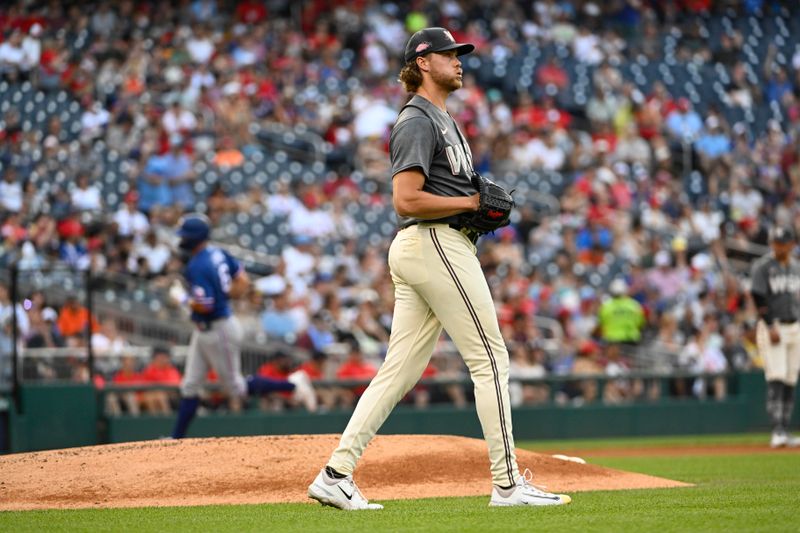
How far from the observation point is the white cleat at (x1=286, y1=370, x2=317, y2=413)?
1305cm

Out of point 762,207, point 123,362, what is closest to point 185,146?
point 123,362

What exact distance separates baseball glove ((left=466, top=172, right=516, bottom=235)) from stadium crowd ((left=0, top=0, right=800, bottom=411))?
7.47 m

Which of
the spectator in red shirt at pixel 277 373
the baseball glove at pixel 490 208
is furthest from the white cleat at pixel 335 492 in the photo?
the spectator in red shirt at pixel 277 373

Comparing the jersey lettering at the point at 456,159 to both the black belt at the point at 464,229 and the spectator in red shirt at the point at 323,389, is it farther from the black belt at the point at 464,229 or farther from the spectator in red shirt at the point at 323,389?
the spectator in red shirt at the point at 323,389

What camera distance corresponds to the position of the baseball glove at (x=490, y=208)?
18.9 ft

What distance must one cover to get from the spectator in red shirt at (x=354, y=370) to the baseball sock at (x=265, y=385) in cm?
313

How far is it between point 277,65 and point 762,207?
8287 mm

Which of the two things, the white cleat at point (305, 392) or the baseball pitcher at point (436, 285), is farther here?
the white cleat at point (305, 392)

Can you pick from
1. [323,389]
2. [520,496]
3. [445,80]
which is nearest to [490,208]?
[445,80]

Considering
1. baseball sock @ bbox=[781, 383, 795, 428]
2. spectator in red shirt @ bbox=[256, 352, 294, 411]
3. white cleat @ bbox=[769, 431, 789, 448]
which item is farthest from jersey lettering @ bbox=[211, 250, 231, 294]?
baseball sock @ bbox=[781, 383, 795, 428]

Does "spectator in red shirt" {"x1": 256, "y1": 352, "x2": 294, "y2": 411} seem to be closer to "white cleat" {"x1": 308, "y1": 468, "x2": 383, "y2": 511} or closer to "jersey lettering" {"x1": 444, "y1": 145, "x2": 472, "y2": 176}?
"white cleat" {"x1": 308, "y1": 468, "x2": 383, "y2": 511}

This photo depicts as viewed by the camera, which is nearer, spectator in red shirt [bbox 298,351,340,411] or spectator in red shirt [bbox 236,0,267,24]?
spectator in red shirt [bbox 298,351,340,411]

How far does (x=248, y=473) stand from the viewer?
697cm

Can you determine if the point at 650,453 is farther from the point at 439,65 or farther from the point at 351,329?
the point at 439,65
